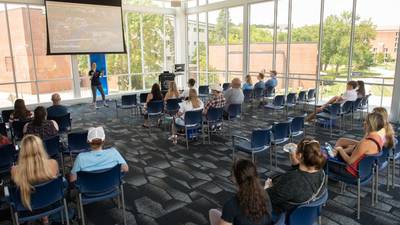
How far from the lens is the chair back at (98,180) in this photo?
312 centimetres

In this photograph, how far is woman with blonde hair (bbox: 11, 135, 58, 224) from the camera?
2.80m

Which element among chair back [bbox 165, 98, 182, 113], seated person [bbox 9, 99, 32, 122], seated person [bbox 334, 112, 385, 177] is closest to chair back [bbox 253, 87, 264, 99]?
chair back [bbox 165, 98, 182, 113]

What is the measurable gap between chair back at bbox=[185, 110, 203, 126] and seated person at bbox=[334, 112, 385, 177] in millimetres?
2936

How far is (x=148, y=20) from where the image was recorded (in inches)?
552

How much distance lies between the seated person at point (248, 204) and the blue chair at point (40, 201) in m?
1.74

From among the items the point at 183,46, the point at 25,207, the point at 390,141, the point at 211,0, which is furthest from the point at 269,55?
the point at 25,207


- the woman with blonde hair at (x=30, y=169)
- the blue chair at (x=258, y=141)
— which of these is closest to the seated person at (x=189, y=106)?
the blue chair at (x=258, y=141)

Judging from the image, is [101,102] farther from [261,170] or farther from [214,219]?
[214,219]

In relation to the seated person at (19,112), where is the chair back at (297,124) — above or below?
below

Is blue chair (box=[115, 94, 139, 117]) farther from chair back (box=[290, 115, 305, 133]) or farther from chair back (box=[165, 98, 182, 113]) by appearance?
chair back (box=[290, 115, 305, 133])

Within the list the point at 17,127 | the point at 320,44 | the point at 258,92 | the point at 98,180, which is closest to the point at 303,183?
the point at 98,180

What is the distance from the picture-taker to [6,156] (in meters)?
4.11

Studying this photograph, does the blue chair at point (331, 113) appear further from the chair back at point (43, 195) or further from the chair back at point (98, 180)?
the chair back at point (43, 195)

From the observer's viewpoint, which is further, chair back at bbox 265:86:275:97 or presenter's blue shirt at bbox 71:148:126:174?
chair back at bbox 265:86:275:97
